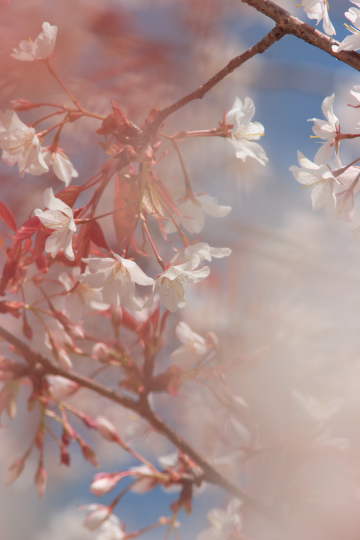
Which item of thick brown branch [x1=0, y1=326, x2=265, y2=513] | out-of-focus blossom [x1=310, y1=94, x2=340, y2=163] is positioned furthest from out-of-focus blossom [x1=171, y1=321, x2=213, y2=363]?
out-of-focus blossom [x1=310, y1=94, x2=340, y2=163]

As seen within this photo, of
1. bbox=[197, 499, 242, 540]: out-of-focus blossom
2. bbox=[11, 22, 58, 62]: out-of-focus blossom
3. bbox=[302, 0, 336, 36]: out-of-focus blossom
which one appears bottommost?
bbox=[197, 499, 242, 540]: out-of-focus blossom

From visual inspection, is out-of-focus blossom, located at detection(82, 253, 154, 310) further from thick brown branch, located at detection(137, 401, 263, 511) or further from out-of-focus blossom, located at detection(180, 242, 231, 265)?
thick brown branch, located at detection(137, 401, 263, 511)

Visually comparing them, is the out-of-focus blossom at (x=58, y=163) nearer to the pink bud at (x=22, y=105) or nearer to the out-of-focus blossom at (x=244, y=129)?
the pink bud at (x=22, y=105)

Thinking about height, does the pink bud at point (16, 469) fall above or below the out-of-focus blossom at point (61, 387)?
below

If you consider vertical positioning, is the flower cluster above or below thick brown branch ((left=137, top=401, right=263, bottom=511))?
above

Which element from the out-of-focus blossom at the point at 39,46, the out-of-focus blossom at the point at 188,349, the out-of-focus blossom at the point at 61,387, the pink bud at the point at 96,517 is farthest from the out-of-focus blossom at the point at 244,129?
the pink bud at the point at 96,517

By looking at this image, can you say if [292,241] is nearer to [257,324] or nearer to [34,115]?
[257,324]

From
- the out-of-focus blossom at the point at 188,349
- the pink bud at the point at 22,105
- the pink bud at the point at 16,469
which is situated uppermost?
the pink bud at the point at 22,105
